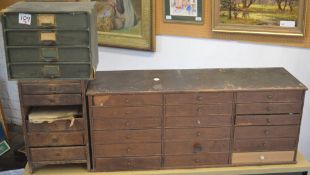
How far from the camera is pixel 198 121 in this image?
2158mm

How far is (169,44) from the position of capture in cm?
296

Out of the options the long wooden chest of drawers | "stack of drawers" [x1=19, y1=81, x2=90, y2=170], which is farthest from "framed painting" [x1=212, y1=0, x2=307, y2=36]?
"stack of drawers" [x1=19, y1=81, x2=90, y2=170]

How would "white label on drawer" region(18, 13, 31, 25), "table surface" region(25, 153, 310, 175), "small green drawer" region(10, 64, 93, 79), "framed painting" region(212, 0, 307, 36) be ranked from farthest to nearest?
"framed painting" region(212, 0, 307, 36) < "table surface" region(25, 153, 310, 175) < "small green drawer" region(10, 64, 93, 79) < "white label on drawer" region(18, 13, 31, 25)

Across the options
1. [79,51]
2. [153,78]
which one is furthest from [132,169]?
[79,51]

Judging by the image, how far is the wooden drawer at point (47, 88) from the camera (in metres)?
2.04

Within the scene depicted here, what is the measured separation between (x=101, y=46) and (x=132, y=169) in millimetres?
1277

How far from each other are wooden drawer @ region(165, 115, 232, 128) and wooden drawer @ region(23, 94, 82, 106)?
503 millimetres

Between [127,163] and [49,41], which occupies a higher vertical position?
[49,41]

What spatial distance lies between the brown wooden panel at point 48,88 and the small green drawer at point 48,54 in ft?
0.44

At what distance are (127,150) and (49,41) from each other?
710 mm

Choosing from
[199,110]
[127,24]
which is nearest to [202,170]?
[199,110]

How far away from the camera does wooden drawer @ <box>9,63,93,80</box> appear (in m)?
2.00

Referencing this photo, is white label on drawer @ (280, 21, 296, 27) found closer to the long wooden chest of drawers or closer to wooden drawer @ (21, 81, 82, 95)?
the long wooden chest of drawers

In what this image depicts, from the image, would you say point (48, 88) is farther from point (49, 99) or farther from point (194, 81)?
point (194, 81)
